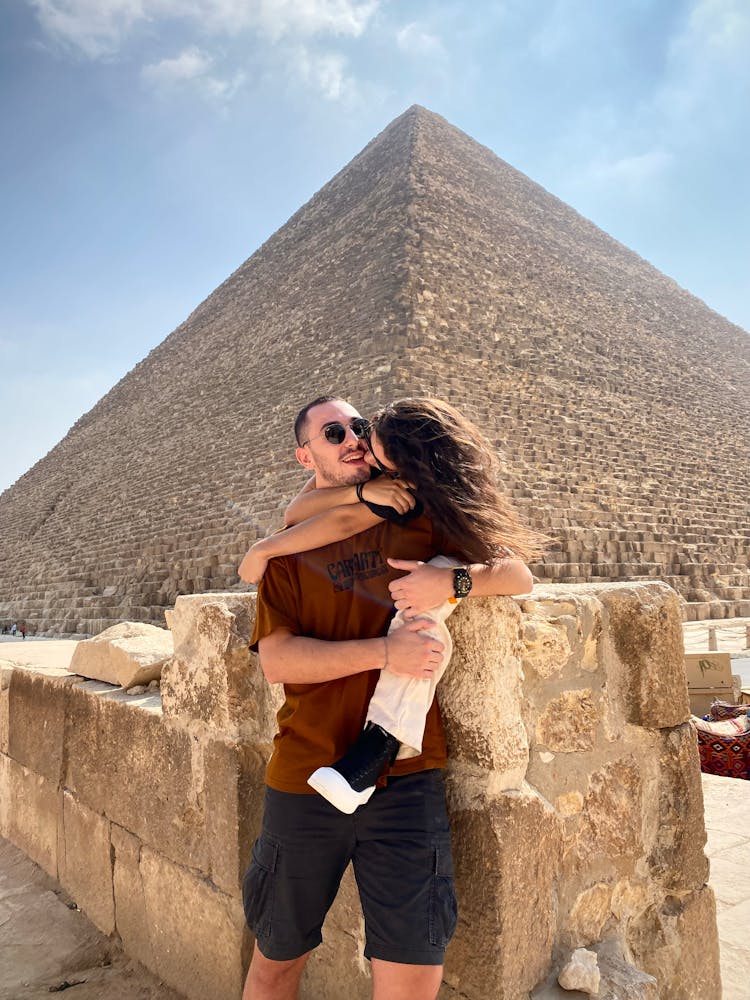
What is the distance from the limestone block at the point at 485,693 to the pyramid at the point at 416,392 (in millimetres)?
11339

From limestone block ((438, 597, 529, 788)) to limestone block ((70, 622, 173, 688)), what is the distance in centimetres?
102

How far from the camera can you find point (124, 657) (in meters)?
1.94

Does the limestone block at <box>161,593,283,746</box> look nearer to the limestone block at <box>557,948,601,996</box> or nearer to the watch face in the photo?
the watch face

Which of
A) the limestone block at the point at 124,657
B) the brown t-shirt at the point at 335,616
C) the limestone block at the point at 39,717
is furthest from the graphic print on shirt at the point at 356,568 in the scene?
the limestone block at the point at 39,717

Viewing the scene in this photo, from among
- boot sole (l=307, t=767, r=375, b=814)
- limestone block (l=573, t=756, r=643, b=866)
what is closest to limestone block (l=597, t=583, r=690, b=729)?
limestone block (l=573, t=756, r=643, b=866)

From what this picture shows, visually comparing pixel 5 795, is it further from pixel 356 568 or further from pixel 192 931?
pixel 356 568

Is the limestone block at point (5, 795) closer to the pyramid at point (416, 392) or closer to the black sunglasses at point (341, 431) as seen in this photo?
the black sunglasses at point (341, 431)

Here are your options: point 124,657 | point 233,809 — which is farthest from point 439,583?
point 124,657

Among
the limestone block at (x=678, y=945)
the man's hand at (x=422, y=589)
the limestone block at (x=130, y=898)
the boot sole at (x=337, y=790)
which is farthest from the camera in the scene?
the limestone block at (x=130, y=898)

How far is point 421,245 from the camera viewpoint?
23.7 m

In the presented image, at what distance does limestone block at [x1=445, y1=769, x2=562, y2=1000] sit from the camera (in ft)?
3.47

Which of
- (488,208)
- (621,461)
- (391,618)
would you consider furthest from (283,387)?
(391,618)

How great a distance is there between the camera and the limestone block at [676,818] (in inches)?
54.0

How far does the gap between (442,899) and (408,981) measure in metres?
0.11
